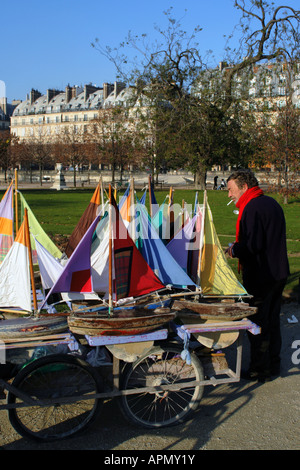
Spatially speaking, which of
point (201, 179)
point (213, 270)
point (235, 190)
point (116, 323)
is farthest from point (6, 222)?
point (201, 179)

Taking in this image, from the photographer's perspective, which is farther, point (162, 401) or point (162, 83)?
point (162, 83)

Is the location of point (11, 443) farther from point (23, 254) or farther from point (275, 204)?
point (275, 204)

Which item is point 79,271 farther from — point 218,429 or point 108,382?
point 218,429

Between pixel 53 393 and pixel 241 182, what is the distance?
283 cm

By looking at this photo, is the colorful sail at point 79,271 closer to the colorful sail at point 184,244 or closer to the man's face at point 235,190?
the colorful sail at point 184,244

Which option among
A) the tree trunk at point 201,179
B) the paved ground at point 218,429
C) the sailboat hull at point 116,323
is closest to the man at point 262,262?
the paved ground at point 218,429

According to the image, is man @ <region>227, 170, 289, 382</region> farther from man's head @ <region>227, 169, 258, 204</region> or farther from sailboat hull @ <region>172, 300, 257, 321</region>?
sailboat hull @ <region>172, 300, 257, 321</region>

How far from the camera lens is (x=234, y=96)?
35.3 metres

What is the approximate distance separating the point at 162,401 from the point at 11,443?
1.31 metres

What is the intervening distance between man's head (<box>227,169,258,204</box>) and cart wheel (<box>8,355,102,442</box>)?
2.47m

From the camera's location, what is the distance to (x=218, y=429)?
4066mm
